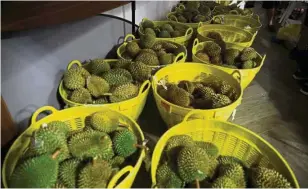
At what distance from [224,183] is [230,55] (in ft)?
2.55

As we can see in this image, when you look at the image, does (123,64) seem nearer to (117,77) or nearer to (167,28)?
(117,77)

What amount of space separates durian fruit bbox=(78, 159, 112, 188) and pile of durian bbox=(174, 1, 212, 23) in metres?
1.32

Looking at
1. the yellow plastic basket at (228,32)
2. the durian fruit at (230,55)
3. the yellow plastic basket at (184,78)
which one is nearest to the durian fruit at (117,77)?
the yellow plastic basket at (184,78)

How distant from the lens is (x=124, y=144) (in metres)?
0.73

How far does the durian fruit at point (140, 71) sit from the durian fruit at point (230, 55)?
1.49 feet

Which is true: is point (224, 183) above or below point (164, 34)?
below

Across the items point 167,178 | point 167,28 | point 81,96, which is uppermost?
point 167,28

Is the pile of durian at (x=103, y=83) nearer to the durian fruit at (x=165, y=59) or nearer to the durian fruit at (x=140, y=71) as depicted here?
the durian fruit at (x=140, y=71)

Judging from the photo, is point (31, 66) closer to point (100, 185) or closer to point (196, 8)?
point (100, 185)

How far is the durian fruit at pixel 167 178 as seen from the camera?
2.25 feet

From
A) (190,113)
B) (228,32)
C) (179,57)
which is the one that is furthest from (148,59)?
(228,32)

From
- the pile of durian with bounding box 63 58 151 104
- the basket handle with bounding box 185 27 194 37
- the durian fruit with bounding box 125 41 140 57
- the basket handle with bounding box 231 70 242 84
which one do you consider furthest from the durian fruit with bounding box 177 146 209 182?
the basket handle with bounding box 185 27 194 37

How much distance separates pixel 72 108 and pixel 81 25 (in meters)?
0.51

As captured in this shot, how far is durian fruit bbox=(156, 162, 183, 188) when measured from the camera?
2.25 ft
